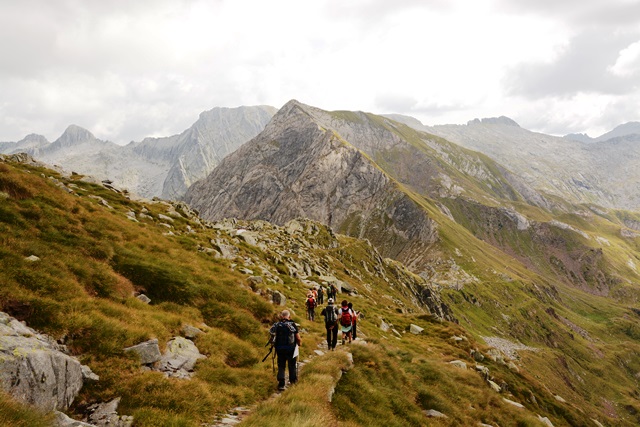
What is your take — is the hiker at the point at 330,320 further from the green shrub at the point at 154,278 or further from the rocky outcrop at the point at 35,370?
the rocky outcrop at the point at 35,370

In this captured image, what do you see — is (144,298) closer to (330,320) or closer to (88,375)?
(88,375)

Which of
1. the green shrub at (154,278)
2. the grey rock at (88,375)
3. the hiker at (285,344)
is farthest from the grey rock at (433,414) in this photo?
the grey rock at (88,375)

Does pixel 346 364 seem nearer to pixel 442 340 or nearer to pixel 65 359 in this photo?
pixel 65 359

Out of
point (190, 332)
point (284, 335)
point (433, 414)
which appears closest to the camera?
point (284, 335)

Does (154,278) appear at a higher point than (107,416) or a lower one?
higher

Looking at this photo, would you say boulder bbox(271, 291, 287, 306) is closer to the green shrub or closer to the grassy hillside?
the grassy hillside

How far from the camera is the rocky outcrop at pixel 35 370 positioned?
31.2 feet

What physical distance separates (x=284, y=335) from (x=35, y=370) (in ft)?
29.5

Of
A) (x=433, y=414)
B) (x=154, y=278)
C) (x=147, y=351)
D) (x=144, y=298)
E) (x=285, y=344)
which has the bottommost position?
(x=433, y=414)

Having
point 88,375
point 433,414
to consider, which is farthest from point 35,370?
point 433,414

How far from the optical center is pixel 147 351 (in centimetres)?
1372

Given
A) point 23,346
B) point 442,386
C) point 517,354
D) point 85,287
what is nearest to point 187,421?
point 23,346

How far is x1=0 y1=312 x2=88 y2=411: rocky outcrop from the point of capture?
31.2 feet

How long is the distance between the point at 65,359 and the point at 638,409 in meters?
199
